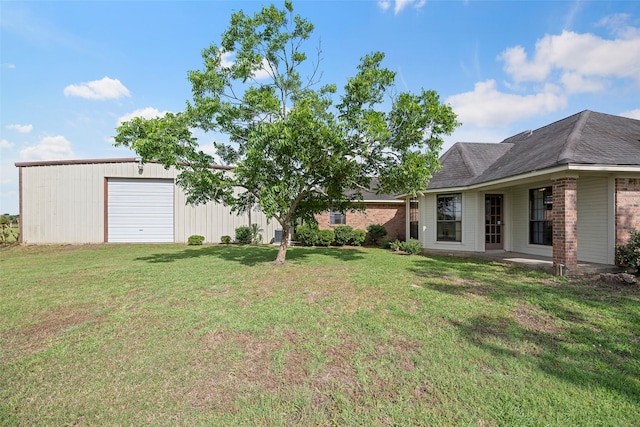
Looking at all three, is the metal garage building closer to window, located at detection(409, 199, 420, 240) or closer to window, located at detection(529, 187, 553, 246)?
window, located at detection(409, 199, 420, 240)

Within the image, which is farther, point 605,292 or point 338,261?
point 338,261

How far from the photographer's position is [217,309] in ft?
15.7

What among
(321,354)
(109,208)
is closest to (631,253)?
(321,354)

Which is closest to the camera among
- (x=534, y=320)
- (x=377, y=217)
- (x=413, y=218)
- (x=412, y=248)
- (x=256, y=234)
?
(x=534, y=320)

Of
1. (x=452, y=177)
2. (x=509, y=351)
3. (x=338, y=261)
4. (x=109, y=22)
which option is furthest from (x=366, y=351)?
(x=109, y=22)

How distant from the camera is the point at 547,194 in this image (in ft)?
31.1

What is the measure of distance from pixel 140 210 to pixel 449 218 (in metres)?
15.8

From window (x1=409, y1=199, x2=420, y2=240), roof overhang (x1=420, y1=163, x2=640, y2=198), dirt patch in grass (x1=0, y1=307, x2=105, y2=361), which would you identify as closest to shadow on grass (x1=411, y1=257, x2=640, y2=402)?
roof overhang (x1=420, y1=163, x2=640, y2=198)

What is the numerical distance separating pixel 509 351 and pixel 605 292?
4.16 meters

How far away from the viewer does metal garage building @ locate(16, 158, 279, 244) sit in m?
15.6

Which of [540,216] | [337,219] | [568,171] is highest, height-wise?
[568,171]

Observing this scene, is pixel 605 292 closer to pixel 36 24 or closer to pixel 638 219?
pixel 638 219

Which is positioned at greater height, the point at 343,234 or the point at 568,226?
the point at 568,226

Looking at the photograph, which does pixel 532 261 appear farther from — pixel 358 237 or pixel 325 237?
pixel 325 237
